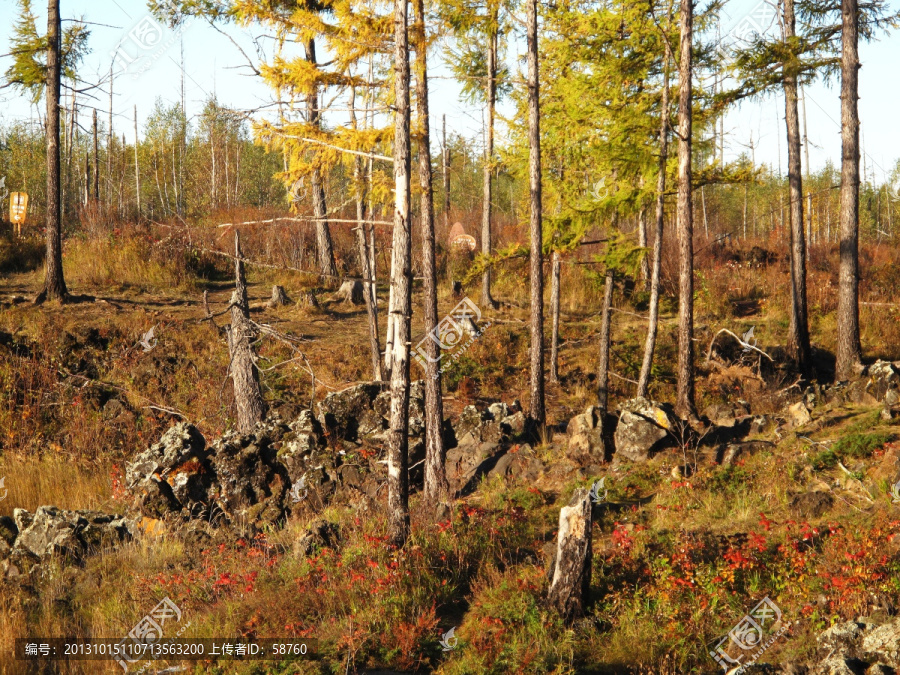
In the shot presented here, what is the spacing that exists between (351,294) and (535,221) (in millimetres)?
10226

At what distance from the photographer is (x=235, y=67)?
827 cm

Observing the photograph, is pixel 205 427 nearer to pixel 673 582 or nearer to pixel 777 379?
pixel 673 582

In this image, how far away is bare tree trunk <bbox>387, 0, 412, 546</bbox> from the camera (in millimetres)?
8211

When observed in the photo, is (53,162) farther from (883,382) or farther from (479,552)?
(883,382)

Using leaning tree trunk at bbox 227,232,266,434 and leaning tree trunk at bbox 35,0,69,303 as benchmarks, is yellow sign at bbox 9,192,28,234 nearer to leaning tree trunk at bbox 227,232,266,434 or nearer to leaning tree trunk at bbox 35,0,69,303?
leaning tree trunk at bbox 35,0,69,303

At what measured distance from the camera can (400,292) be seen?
8.27 meters

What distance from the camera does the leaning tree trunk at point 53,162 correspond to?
1872 cm

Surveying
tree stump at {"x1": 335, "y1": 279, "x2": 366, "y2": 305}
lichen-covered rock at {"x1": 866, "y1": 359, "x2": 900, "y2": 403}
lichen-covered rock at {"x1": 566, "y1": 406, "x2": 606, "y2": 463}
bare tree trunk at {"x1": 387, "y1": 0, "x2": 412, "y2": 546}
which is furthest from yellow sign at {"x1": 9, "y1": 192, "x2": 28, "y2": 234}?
lichen-covered rock at {"x1": 866, "y1": 359, "x2": 900, "y2": 403}

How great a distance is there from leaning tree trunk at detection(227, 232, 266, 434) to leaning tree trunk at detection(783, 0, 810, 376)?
42.0 feet

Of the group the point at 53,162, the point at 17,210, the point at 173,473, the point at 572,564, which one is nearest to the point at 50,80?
the point at 53,162

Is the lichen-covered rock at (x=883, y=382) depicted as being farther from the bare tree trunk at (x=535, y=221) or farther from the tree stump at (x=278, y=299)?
the tree stump at (x=278, y=299)

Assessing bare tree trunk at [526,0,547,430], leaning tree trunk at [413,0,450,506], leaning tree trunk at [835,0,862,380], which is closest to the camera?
leaning tree trunk at [413,0,450,506]

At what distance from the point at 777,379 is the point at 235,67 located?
46.8 ft

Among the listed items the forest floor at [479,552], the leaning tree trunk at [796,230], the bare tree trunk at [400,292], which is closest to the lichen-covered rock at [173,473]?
the forest floor at [479,552]
